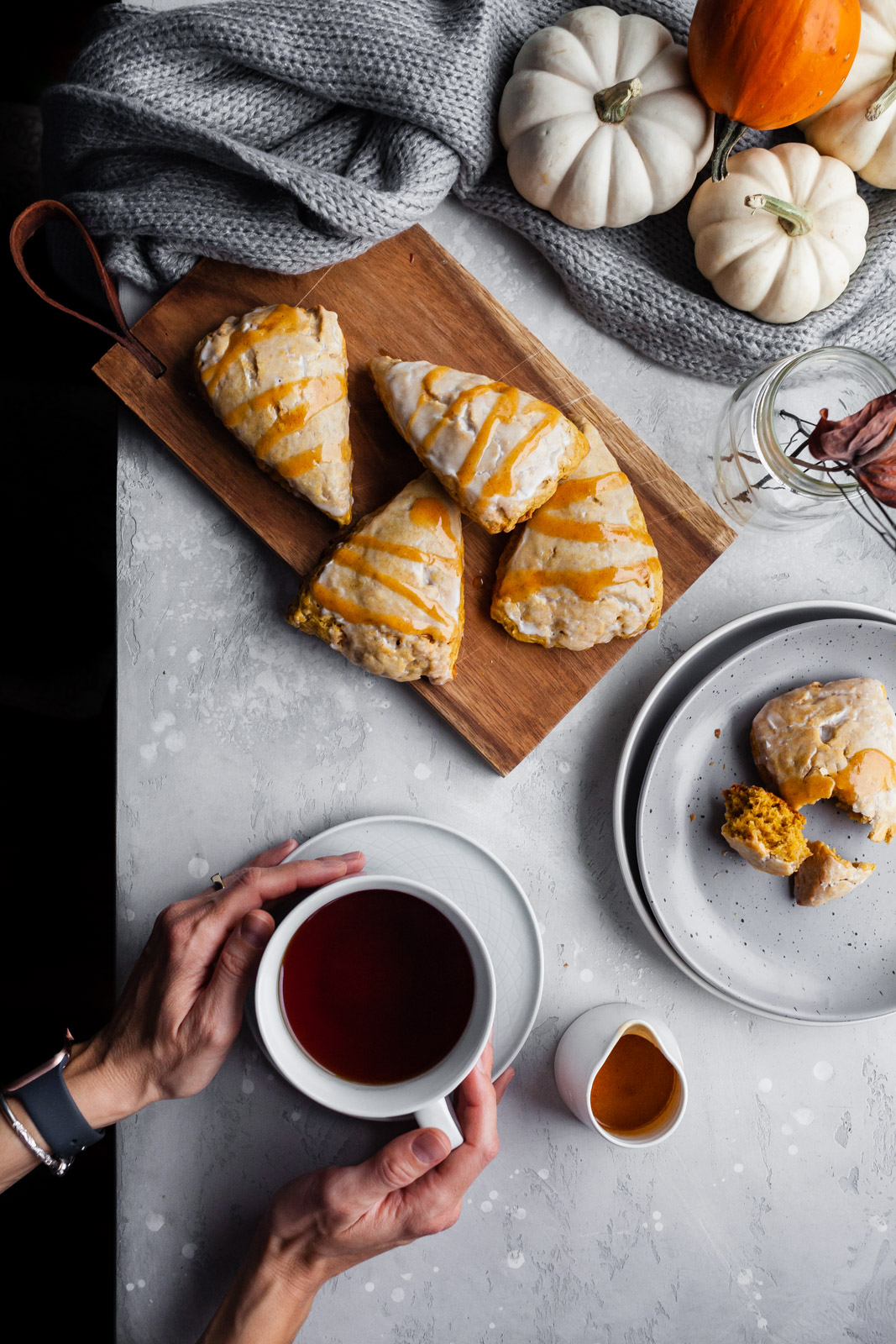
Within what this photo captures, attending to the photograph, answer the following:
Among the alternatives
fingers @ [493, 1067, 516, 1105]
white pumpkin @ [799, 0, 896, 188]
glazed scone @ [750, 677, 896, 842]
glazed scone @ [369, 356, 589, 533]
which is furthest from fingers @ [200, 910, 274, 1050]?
white pumpkin @ [799, 0, 896, 188]

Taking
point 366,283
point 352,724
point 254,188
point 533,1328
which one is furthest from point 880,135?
point 533,1328

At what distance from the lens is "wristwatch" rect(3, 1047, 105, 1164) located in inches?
46.9

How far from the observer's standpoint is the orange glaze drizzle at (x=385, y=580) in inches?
44.2

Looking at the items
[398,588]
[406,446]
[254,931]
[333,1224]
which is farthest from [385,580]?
[333,1224]

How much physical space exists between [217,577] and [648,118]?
810 millimetres

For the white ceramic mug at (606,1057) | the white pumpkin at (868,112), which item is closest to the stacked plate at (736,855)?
the white ceramic mug at (606,1057)

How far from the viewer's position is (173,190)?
3.82 ft

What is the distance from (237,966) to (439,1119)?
315 mm

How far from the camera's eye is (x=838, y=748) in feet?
3.89

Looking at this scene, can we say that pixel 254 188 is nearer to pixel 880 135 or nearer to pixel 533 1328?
pixel 880 135

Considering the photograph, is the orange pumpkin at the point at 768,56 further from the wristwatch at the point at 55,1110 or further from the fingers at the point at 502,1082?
the wristwatch at the point at 55,1110

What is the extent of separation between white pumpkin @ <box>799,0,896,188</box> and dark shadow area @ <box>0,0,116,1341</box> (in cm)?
113

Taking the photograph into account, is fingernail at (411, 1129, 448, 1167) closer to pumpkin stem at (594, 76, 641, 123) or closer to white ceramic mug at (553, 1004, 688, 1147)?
white ceramic mug at (553, 1004, 688, 1147)

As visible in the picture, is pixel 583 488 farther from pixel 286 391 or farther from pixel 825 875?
pixel 825 875
